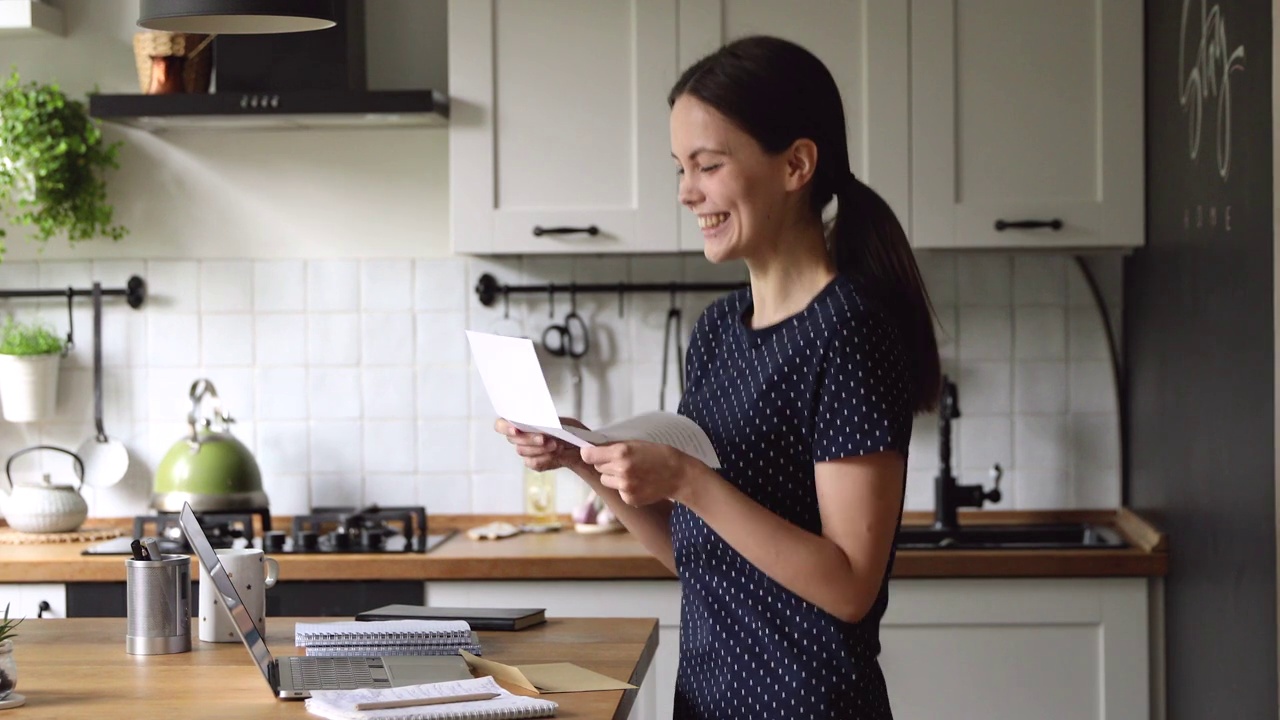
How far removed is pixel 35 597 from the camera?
3.03 meters

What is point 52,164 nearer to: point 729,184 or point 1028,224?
point 1028,224

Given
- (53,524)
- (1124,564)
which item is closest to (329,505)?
(53,524)

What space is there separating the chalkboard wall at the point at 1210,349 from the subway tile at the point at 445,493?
1542mm

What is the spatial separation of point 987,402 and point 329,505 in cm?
157

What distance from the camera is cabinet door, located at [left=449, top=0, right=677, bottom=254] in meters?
3.14

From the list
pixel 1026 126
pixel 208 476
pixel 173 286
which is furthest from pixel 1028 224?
pixel 173 286

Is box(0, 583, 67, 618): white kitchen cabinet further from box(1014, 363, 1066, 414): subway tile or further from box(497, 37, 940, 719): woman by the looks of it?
box(1014, 363, 1066, 414): subway tile

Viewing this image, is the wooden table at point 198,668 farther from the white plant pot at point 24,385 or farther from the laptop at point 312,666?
the white plant pot at point 24,385

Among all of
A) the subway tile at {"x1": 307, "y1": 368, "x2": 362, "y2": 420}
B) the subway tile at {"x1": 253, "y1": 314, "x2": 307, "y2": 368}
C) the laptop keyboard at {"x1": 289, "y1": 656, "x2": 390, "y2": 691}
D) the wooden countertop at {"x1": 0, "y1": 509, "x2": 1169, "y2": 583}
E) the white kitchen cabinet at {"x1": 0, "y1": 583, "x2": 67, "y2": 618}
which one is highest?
the subway tile at {"x1": 253, "y1": 314, "x2": 307, "y2": 368}

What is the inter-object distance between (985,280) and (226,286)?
1.79m

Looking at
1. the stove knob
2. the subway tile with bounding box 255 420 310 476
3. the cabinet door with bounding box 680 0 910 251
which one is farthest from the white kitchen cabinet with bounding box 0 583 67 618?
the cabinet door with bounding box 680 0 910 251

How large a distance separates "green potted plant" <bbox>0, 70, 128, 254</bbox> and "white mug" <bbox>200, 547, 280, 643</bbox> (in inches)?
65.5

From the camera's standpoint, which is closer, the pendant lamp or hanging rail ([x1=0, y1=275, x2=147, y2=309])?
the pendant lamp

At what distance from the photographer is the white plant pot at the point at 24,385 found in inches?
136
